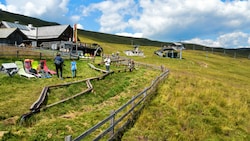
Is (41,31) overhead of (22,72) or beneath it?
overhead

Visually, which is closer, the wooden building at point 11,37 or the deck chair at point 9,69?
the deck chair at point 9,69

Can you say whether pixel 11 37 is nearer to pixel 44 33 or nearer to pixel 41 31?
pixel 44 33

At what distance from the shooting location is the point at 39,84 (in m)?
18.4

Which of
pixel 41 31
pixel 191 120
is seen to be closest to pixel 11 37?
pixel 41 31

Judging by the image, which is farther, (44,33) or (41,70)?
Answer: (44,33)

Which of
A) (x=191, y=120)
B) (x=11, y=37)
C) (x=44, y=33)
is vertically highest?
(x=44, y=33)

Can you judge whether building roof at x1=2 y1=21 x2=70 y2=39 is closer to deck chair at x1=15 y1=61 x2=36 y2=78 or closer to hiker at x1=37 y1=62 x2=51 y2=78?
hiker at x1=37 y1=62 x2=51 y2=78

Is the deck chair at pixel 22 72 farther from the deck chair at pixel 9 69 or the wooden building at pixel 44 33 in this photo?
the wooden building at pixel 44 33

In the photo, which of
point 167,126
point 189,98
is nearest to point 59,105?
point 167,126

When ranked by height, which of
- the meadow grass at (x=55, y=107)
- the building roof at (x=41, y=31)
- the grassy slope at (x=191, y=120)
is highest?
the building roof at (x=41, y=31)

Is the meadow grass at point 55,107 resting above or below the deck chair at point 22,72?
below

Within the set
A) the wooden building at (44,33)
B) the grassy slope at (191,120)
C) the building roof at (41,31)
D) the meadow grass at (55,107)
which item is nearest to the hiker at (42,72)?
the meadow grass at (55,107)

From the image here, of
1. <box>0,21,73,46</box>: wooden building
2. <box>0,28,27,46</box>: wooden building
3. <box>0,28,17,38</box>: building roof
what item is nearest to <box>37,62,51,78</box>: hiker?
<box>0,28,27,46</box>: wooden building

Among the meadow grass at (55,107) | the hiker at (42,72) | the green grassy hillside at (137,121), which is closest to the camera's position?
the meadow grass at (55,107)
